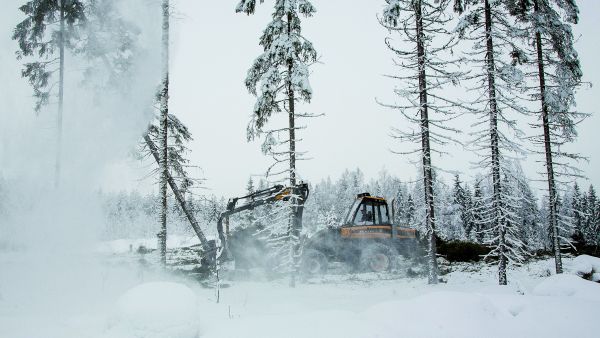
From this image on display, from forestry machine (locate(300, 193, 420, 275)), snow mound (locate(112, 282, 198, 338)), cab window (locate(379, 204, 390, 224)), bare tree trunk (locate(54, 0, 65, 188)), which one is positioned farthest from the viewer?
cab window (locate(379, 204, 390, 224))

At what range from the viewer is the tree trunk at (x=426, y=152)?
12.6 metres

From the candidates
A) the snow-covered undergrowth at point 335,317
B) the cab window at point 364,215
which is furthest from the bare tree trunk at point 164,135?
the cab window at point 364,215

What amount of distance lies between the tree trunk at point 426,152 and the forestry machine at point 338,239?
8.23ft

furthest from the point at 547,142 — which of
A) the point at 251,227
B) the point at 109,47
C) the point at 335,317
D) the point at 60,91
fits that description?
the point at 60,91

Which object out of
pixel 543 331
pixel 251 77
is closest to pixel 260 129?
pixel 251 77

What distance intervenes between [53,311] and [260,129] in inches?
339

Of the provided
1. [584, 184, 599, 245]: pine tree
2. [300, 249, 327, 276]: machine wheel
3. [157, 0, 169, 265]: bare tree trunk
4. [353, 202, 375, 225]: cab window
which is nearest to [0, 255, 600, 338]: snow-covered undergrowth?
[157, 0, 169, 265]: bare tree trunk

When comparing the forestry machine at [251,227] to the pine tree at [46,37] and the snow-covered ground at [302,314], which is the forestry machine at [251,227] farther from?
the pine tree at [46,37]

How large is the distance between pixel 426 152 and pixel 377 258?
500 cm

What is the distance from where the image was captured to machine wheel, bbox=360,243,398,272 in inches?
582

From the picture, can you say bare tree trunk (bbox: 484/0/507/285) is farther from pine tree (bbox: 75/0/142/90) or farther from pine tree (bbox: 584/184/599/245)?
pine tree (bbox: 584/184/599/245)

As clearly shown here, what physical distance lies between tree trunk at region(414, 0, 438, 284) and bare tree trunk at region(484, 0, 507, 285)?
2104 millimetres

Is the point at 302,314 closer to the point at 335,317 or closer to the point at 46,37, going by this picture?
the point at 335,317

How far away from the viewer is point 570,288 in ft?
22.5
